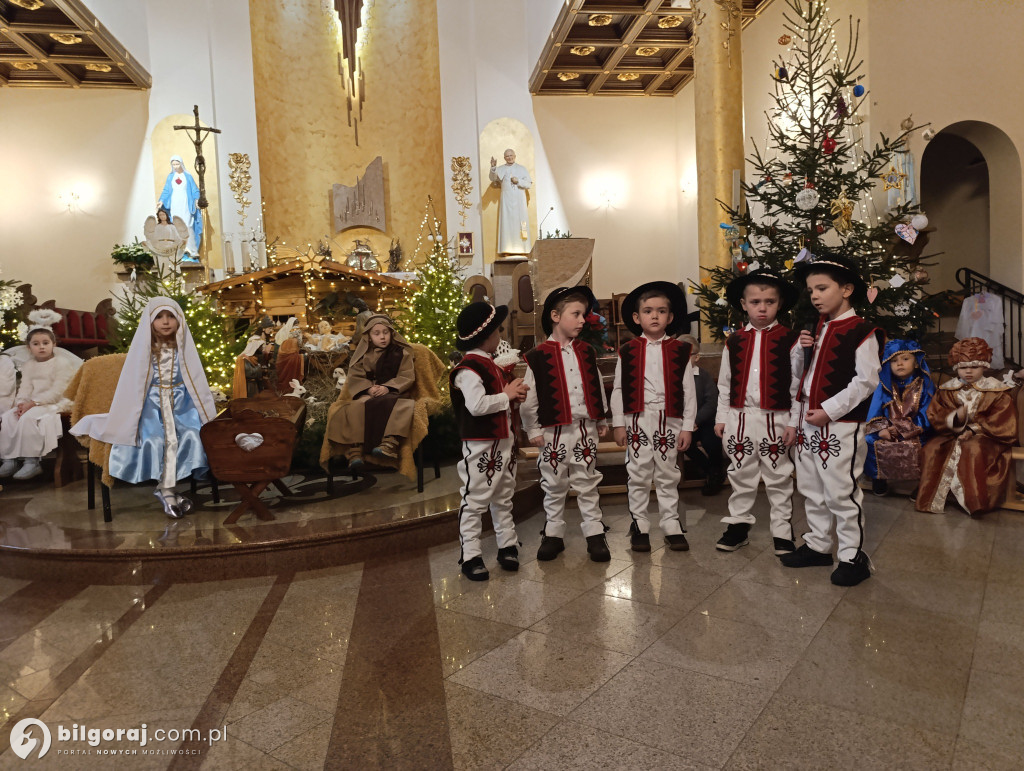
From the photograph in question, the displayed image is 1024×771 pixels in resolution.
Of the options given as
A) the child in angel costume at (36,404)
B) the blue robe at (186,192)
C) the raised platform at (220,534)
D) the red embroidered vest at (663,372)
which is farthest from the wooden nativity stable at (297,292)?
the red embroidered vest at (663,372)

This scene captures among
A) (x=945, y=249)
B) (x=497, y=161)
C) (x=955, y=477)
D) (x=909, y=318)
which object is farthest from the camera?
(x=497, y=161)

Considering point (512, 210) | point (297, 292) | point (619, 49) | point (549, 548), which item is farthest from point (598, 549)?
point (619, 49)

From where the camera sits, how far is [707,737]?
2518 millimetres

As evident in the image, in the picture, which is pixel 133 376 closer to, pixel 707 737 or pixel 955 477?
pixel 707 737

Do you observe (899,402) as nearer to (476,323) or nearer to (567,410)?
(567,410)

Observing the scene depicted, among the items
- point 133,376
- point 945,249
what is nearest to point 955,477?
point 133,376

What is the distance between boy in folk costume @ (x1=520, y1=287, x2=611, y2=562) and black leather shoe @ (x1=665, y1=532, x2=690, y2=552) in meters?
0.46

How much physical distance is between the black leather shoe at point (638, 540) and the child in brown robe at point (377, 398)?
6.65 feet

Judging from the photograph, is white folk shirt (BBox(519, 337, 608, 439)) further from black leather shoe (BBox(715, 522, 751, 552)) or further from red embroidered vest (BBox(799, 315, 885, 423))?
red embroidered vest (BBox(799, 315, 885, 423))

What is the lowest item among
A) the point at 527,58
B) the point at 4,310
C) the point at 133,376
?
the point at 133,376

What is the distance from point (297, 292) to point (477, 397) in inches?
330

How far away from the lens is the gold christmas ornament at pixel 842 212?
601cm

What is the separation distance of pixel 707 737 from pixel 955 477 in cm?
384

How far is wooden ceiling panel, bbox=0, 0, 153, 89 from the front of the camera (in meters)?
12.6
